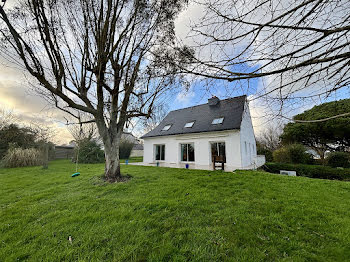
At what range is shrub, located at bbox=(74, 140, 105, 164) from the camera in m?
14.9

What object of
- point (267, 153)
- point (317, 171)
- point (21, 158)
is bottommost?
point (317, 171)

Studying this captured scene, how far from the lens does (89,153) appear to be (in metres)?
15.0

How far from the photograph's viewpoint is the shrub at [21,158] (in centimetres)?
1070

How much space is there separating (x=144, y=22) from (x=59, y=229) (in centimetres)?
696

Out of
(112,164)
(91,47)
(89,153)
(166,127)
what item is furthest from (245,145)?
(89,153)

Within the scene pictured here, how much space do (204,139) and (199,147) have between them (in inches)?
29.1

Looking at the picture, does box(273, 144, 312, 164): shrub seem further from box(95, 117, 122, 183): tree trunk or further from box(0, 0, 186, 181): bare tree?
box(95, 117, 122, 183): tree trunk

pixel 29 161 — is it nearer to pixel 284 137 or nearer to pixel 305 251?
pixel 305 251

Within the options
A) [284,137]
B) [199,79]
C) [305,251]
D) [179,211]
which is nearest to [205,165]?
[179,211]

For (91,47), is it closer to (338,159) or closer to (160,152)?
(160,152)

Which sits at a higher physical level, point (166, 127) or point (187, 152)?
point (166, 127)

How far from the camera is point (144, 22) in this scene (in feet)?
18.2

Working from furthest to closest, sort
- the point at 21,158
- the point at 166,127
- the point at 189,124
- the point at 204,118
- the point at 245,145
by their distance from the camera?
the point at 166,127 → the point at 189,124 → the point at 204,118 → the point at 21,158 → the point at 245,145

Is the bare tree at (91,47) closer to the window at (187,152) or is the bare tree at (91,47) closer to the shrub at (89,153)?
the window at (187,152)
